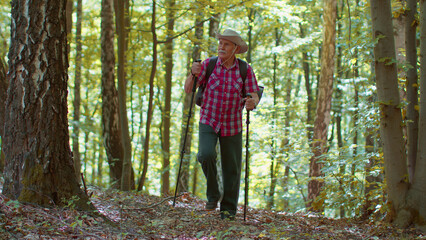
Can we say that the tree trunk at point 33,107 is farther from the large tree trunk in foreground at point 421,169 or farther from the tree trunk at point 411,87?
the tree trunk at point 411,87

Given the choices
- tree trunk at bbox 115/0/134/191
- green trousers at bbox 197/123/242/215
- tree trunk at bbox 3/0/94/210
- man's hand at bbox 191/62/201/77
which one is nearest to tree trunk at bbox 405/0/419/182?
green trousers at bbox 197/123/242/215

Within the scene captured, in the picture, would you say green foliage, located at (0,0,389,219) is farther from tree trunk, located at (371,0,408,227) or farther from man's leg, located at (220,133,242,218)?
man's leg, located at (220,133,242,218)

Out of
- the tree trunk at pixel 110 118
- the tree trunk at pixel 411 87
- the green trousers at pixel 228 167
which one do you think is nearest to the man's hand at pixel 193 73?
the green trousers at pixel 228 167

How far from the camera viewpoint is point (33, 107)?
3.55 metres

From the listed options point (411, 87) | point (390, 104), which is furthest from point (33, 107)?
point (411, 87)

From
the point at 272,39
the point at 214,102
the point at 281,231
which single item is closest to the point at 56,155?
the point at 214,102

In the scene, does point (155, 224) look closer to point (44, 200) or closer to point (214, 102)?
point (44, 200)

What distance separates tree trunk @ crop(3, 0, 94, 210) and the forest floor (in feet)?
0.63

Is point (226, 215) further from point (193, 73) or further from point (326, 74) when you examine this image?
point (326, 74)

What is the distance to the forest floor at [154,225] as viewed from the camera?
10.3 feet

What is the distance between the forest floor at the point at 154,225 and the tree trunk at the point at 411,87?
0.98m

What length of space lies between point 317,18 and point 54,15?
1501cm

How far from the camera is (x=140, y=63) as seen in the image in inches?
513

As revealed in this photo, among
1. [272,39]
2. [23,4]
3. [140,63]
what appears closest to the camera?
[23,4]
